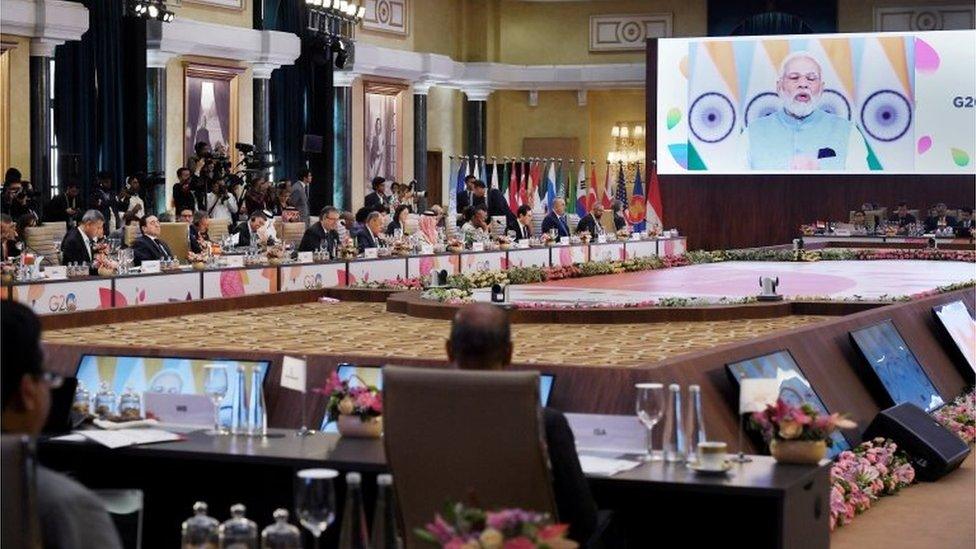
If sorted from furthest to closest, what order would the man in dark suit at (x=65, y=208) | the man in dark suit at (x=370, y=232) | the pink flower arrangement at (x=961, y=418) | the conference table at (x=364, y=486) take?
the man in dark suit at (x=65, y=208)
the man in dark suit at (x=370, y=232)
the pink flower arrangement at (x=961, y=418)
the conference table at (x=364, y=486)

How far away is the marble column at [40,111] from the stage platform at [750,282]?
5522mm

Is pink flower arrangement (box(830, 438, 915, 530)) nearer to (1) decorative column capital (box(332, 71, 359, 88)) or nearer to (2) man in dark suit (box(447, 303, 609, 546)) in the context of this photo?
(2) man in dark suit (box(447, 303, 609, 546))

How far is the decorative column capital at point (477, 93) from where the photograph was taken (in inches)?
1000

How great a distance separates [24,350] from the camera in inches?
99.0

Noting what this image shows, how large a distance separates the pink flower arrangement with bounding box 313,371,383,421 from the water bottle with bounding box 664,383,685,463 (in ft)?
2.60

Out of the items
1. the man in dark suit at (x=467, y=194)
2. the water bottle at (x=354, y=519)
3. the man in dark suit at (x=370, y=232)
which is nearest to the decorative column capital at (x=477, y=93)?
the man in dark suit at (x=467, y=194)

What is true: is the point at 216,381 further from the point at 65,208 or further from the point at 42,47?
the point at 42,47

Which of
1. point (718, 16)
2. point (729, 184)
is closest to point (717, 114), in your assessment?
point (729, 184)

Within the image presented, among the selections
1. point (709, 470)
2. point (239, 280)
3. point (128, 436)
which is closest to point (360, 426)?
point (128, 436)

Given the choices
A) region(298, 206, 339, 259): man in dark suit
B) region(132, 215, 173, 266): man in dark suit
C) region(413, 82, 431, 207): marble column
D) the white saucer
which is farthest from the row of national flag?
the white saucer

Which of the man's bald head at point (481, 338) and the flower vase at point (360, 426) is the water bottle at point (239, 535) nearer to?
the man's bald head at point (481, 338)

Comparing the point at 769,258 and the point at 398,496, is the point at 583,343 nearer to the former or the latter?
the point at 398,496

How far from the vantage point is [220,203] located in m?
16.0

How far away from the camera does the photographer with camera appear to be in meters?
15.9
